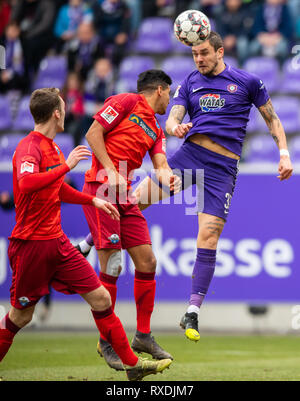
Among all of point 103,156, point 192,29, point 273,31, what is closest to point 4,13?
point 273,31

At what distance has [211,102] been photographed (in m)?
6.76

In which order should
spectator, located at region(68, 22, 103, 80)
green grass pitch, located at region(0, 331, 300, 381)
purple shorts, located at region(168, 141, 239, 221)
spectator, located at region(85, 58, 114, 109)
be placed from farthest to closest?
1. spectator, located at region(68, 22, 103, 80)
2. spectator, located at region(85, 58, 114, 109)
3. green grass pitch, located at region(0, 331, 300, 381)
4. purple shorts, located at region(168, 141, 239, 221)

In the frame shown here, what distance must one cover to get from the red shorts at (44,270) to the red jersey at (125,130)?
102 centimetres

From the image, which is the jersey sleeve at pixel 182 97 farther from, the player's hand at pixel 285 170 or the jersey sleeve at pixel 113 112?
the player's hand at pixel 285 170

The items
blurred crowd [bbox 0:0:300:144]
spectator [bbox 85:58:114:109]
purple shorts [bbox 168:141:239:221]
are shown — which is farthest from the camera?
blurred crowd [bbox 0:0:300:144]

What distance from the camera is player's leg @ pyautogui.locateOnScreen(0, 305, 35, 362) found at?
571 cm

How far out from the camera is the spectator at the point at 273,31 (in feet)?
43.8

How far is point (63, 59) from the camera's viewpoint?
44.6 ft

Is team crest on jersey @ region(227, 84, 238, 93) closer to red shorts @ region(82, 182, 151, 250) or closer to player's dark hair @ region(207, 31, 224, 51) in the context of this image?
player's dark hair @ region(207, 31, 224, 51)

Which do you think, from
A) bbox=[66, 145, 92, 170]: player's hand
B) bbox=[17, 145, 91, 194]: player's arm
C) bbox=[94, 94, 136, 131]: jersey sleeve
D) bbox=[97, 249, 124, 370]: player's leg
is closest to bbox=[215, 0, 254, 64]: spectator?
bbox=[94, 94, 136, 131]: jersey sleeve

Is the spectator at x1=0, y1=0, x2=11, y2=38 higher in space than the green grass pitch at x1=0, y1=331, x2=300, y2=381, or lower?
Result: higher

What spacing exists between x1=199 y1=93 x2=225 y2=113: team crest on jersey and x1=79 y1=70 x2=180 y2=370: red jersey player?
355 millimetres

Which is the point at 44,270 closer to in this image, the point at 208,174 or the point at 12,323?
the point at 12,323

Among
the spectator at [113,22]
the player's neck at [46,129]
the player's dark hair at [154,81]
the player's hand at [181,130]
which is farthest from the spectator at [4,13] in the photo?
the player's neck at [46,129]
